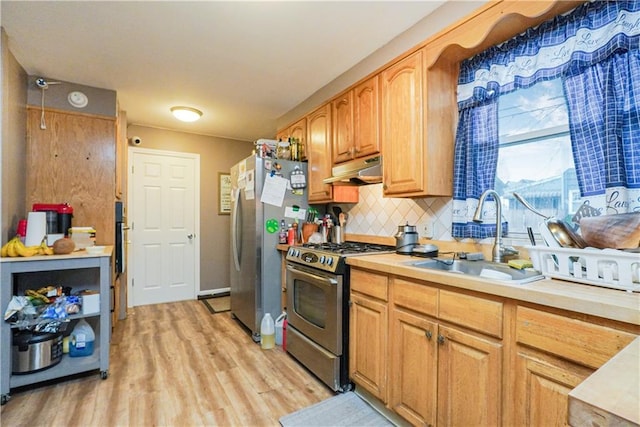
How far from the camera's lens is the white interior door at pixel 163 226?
401cm

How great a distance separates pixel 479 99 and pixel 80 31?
265 cm

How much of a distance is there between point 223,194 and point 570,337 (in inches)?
170

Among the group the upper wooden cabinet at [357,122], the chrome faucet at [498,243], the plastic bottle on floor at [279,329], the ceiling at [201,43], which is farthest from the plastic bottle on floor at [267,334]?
the ceiling at [201,43]

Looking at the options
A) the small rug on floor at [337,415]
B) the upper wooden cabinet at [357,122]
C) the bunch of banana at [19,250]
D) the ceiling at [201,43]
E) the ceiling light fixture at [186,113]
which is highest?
the ceiling at [201,43]

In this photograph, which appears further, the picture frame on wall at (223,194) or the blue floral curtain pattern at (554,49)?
the picture frame on wall at (223,194)

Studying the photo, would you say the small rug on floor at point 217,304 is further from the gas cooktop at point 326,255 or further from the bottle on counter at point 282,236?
the gas cooktop at point 326,255

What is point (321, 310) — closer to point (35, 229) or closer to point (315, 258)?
point (315, 258)

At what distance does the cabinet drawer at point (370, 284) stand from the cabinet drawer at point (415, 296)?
0.07m

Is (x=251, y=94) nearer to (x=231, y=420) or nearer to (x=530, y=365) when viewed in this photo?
(x=231, y=420)

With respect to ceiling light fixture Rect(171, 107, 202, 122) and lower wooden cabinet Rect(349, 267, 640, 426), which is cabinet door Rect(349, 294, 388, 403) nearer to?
lower wooden cabinet Rect(349, 267, 640, 426)

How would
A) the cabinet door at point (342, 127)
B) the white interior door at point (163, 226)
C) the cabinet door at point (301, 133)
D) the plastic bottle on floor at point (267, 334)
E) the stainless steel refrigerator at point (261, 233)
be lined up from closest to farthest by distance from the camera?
the cabinet door at point (342, 127), the plastic bottle on floor at point (267, 334), the stainless steel refrigerator at point (261, 233), the cabinet door at point (301, 133), the white interior door at point (163, 226)

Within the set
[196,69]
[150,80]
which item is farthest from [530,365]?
[150,80]

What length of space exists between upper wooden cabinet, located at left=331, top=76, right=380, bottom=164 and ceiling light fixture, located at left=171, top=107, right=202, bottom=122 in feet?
5.64

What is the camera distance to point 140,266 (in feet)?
13.3
